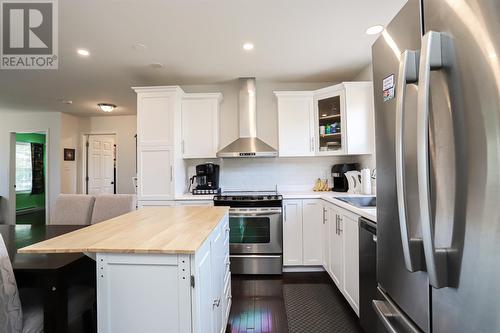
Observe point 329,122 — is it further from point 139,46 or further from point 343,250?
point 139,46

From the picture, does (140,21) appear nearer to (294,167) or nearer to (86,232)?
(86,232)

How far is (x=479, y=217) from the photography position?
520 mm

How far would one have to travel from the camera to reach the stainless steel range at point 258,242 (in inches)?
113

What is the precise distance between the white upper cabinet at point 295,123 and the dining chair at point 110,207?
1.97 metres

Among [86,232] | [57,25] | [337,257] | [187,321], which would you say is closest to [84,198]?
[86,232]

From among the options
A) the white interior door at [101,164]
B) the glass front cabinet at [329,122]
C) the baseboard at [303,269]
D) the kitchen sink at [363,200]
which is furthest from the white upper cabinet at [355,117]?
the white interior door at [101,164]

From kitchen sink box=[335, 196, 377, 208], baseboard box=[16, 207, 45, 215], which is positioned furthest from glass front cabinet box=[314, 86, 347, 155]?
baseboard box=[16, 207, 45, 215]

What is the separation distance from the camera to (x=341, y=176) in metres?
3.32

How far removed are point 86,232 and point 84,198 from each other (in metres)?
1.31

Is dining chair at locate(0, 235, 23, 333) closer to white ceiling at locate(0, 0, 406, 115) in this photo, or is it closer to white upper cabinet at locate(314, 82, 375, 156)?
white ceiling at locate(0, 0, 406, 115)

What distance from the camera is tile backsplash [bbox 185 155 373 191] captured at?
11.8 ft

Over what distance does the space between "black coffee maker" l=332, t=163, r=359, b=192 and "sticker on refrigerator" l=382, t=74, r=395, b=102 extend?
2.51 meters

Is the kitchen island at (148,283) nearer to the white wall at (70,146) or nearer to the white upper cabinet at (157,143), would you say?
the white upper cabinet at (157,143)

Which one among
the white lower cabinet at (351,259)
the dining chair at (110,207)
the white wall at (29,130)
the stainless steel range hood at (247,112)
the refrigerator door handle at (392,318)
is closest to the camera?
the refrigerator door handle at (392,318)
